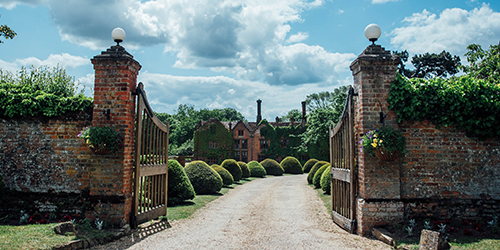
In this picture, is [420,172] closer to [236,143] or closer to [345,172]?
[345,172]

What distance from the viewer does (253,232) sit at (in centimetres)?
677

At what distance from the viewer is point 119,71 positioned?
633 centimetres

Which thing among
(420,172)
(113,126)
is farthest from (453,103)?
(113,126)

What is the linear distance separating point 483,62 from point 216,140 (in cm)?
3232

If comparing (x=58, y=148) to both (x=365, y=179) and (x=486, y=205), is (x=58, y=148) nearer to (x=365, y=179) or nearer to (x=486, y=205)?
(x=365, y=179)

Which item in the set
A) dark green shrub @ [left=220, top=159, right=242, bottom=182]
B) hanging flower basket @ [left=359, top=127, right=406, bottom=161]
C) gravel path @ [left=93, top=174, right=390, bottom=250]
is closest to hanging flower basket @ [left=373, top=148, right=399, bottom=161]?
hanging flower basket @ [left=359, top=127, right=406, bottom=161]

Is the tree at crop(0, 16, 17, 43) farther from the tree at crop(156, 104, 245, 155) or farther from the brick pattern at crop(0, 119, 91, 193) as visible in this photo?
the tree at crop(156, 104, 245, 155)

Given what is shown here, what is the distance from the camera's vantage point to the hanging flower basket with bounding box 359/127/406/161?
583 centimetres

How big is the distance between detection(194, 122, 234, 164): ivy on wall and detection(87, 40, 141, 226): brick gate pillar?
3465 cm

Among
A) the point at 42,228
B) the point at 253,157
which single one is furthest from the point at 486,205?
the point at 253,157

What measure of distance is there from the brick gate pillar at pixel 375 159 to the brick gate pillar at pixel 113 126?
4801 millimetres

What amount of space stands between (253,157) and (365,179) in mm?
34403

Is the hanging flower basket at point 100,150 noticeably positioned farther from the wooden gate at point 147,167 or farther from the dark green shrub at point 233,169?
the dark green shrub at point 233,169

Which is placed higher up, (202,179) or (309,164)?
(202,179)
